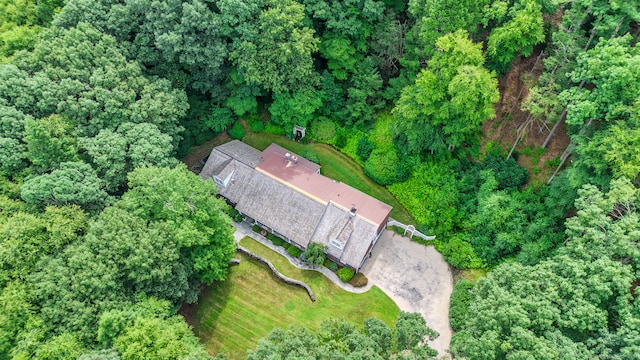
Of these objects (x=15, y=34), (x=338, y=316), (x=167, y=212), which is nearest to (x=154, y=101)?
(x=167, y=212)

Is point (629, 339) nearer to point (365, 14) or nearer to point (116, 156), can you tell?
point (365, 14)

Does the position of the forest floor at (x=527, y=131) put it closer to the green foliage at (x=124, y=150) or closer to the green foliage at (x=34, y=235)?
the green foliage at (x=124, y=150)

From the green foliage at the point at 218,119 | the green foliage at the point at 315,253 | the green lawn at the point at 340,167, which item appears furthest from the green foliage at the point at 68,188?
the green lawn at the point at 340,167

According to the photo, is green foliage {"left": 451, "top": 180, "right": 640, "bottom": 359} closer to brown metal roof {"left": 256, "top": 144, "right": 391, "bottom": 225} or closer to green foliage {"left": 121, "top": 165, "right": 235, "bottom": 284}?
brown metal roof {"left": 256, "top": 144, "right": 391, "bottom": 225}

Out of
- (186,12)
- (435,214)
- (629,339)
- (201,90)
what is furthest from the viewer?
(201,90)

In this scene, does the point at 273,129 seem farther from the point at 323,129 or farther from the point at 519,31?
the point at 519,31

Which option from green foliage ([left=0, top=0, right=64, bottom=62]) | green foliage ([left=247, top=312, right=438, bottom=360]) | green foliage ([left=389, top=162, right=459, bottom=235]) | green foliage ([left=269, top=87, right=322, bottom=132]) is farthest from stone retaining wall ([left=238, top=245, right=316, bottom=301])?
green foliage ([left=0, top=0, right=64, bottom=62])

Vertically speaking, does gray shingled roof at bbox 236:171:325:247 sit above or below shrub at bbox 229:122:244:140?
below
